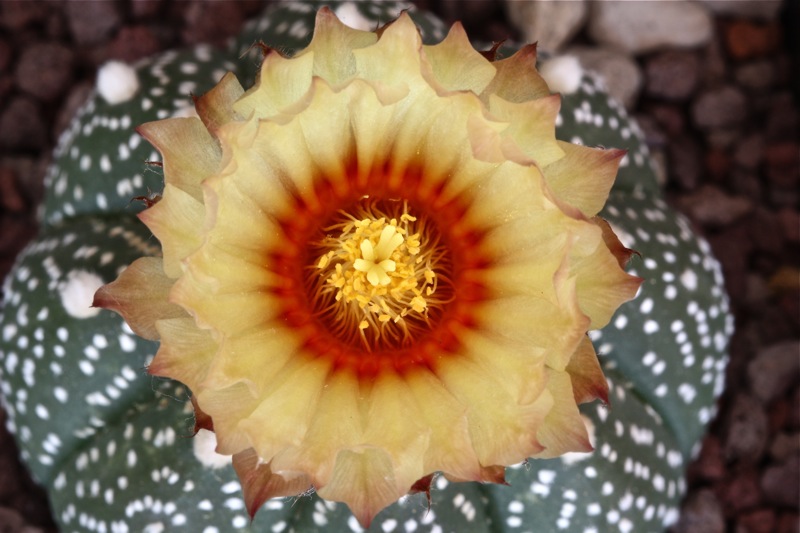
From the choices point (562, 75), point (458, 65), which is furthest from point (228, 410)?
point (562, 75)

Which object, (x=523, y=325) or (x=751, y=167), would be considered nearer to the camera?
(x=523, y=325)

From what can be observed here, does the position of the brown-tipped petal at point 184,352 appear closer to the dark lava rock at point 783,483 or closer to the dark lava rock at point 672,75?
the dark lava rock at point 783,483

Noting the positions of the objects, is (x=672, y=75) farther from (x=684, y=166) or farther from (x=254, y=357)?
(x=254, y=357)

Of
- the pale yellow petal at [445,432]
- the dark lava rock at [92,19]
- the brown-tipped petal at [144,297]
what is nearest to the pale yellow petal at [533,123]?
the pale yellow petal at [445,432]

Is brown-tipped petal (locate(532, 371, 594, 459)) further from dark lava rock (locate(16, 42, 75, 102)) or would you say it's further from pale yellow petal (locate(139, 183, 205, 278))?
dark lava rock (locate(16, 42, 75, 102))

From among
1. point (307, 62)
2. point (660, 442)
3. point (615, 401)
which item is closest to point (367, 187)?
point (307, 62)

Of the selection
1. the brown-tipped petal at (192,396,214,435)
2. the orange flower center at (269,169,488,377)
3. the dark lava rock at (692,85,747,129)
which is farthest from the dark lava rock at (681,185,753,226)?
the brown-tipped petal at (192,396,214,435)

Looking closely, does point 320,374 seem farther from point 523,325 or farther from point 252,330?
point 523,325
